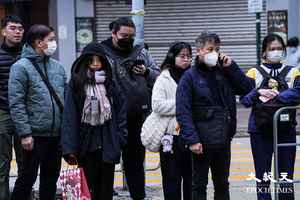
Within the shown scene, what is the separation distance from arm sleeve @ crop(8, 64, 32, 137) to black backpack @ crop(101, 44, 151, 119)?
101 cm

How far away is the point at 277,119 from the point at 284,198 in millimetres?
857

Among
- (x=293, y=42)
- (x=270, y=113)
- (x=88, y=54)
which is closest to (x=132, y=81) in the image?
(x=88, y=54)

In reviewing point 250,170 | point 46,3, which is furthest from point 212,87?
point 46,3

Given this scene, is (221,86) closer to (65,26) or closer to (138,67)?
(138,67)

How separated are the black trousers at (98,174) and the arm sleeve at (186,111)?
2.52 ft

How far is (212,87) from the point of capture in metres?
5.72

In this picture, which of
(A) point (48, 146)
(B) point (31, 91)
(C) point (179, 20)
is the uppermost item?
(C) point (179, 20)

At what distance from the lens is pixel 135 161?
6.96m

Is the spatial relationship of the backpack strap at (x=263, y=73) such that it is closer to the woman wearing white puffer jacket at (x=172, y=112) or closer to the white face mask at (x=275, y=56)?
the white face mask at (x=275, y=56)

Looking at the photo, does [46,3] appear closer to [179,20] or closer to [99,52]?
[179,20]

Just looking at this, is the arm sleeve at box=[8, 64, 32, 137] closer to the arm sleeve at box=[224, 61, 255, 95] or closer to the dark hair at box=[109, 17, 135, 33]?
the dark hair at box=[109, 17, 135, 33]

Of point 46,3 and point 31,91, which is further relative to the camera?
point 46,3

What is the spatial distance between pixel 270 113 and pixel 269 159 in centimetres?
48

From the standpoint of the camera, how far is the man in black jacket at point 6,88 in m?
6.37
